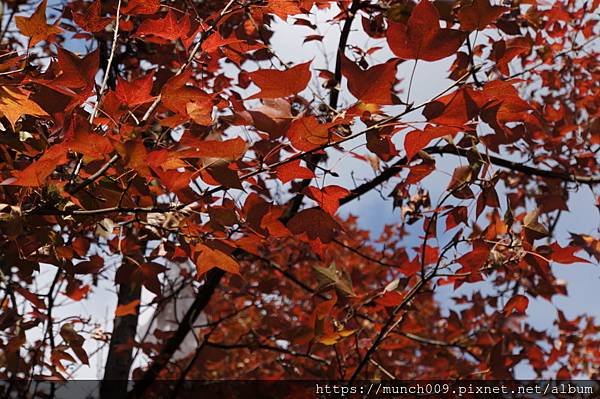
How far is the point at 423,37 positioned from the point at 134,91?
59cm

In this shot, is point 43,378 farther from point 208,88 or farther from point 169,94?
point 169,94

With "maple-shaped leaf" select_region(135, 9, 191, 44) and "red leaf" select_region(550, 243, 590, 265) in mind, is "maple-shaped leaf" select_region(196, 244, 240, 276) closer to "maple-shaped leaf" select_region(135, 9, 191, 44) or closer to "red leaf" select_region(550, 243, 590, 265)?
"maple-shaped leaf" select_region(135, 9, 191, 44)

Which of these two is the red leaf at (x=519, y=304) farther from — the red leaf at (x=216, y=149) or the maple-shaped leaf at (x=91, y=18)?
the maple-shaped leaf at (x=91, y=18)

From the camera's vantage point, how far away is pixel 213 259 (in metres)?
1.36

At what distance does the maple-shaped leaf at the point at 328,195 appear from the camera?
1389mm

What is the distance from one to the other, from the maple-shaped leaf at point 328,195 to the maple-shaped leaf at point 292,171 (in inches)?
5.0

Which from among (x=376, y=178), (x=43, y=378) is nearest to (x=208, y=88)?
(x=376, y=178)

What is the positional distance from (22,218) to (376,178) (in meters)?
1.76

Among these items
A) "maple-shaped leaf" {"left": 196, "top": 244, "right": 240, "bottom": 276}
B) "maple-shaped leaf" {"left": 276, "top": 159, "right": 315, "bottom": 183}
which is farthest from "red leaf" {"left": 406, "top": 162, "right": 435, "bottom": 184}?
"maple-shaped leaf" {"left": 196, "top": 244, "right": 240, "bottom": 276}

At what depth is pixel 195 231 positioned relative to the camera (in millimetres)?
1423

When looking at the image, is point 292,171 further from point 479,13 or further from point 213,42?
point 479,13

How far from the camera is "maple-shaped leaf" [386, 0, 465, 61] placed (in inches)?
42.8

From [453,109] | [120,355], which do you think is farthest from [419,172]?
[120,355]

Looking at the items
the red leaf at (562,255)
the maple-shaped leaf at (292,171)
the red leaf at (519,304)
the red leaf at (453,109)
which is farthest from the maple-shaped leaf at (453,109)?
the red leaf at (519,304)
